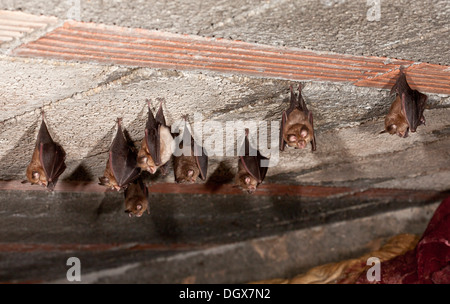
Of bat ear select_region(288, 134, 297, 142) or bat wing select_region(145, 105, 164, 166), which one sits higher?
bat wing select_region(145, 105, 164, 166)

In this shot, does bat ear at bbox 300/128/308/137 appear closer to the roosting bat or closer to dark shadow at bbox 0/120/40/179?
the roosting bat

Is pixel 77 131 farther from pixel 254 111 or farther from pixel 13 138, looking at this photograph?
pixel 254 111

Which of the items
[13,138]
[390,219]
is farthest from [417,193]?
[13,138]

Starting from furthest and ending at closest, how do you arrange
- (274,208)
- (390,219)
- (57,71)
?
(390,219) → (274,208) → (57,71)

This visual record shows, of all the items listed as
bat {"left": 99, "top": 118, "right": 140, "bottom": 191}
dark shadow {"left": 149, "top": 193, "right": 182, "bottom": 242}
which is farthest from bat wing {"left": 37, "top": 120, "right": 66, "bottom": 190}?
dark shadow {"left": 149, "top": 193, "right": 182, "bottom": 242}

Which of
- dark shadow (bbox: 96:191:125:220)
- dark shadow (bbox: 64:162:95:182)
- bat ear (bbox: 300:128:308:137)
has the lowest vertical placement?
bat ear (bbox: 300:128:308:137)

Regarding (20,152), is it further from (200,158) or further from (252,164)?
(252,164)

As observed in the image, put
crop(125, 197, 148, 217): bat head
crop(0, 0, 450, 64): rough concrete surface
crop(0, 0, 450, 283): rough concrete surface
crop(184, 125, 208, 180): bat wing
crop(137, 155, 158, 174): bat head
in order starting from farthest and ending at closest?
crop(125, 197, 148, 217): bat head, crop(184, 125, 208, 180): bat wing, crop(137, 155, 158, 174): bat head, crop(0, 0, 450, 283): rough concrete surface, crop(0, 0, 450, 64): rough concrete surface
